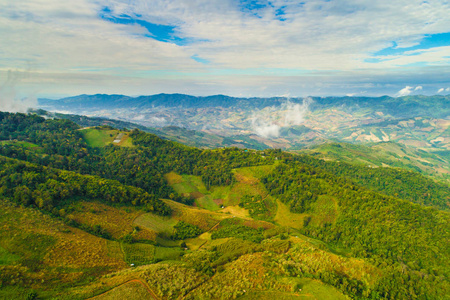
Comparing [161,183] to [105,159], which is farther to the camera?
[105,159]

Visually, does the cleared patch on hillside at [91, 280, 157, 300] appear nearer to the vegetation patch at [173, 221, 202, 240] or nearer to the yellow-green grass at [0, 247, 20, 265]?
the yellow-green grass at [0, 247, 20, 265]

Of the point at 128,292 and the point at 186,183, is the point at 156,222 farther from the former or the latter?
the point at 186,183

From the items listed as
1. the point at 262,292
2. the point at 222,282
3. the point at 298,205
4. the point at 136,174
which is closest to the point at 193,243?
the point at 222,282

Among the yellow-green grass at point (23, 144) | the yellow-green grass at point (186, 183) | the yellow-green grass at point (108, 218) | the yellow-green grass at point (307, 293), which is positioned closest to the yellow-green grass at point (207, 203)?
the yellow-green grass at point (186, 183)

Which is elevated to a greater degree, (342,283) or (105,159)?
(105,159)

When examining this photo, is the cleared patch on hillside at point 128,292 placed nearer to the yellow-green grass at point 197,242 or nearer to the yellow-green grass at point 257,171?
the yellow-green grass at point 197,242

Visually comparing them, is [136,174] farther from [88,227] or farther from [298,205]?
[298,205]

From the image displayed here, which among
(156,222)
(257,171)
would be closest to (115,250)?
(156,222)
